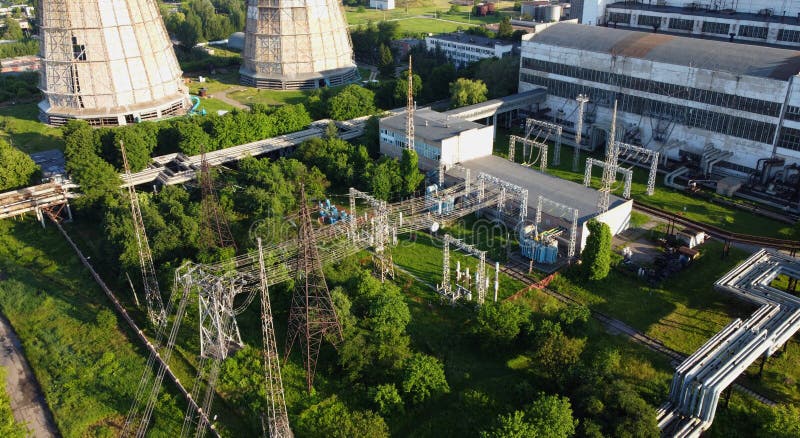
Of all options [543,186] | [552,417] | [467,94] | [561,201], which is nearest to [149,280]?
[552,417]

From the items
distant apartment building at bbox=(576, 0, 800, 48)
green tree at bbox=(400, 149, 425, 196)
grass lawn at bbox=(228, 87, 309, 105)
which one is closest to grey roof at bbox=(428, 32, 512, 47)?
distant apartment building at bbox=(576, 0, 800, 48)

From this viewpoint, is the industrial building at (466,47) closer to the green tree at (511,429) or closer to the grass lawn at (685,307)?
the grass lawn at (685,307)

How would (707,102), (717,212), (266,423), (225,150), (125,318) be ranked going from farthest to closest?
(225,150) → (707,102) → (717,212) → (125,318) → (266,423)

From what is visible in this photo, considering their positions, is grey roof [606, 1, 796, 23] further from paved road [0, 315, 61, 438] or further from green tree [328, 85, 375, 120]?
paved road [0, 315, 61, 438]

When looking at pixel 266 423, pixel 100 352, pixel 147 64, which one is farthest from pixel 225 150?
pixel 266 423

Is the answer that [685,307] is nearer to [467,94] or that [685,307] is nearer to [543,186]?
[543,186]

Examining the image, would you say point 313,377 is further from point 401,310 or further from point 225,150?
point 225,150
